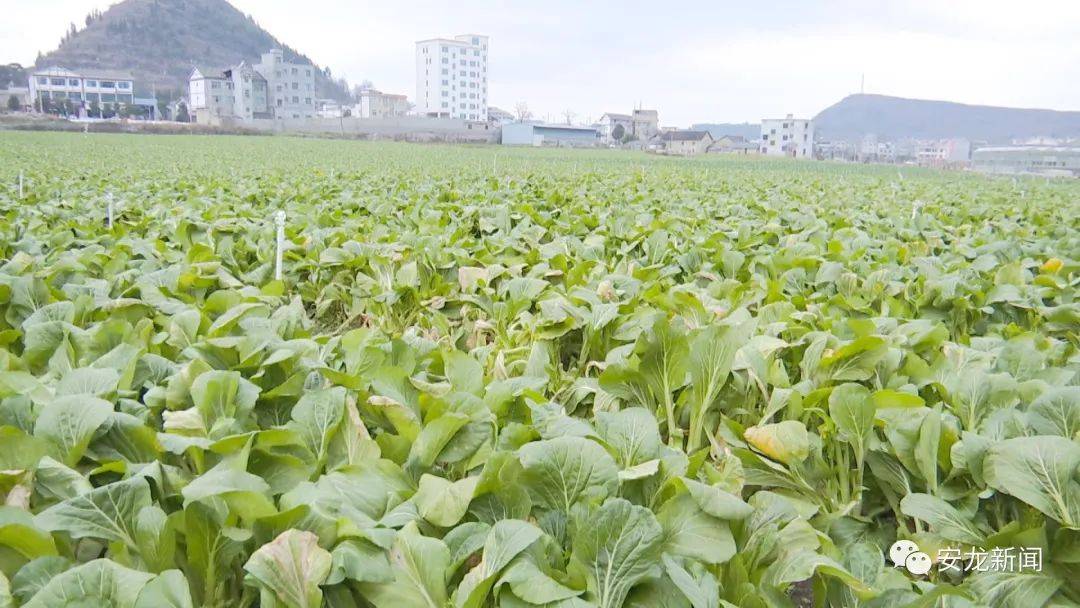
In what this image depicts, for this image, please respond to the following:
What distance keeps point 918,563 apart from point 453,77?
111 metres

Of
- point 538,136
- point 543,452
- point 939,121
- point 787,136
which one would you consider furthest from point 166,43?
point 939,121

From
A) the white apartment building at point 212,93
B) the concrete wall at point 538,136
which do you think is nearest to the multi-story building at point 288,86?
the white apartment building at point 212,93

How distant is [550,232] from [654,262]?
1.52 meters

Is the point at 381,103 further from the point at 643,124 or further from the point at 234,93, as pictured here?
the point at 643,124

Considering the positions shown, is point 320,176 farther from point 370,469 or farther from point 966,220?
point 370,469

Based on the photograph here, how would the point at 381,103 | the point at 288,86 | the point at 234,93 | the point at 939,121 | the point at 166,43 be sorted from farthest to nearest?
1. the point at 939,121
2. the point at 166,43
3. the point at 381,103
4. the point at 288,86
5. the point at 234,93

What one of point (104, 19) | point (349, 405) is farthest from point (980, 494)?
point (104, 19)

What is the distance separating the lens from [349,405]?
1.82 m

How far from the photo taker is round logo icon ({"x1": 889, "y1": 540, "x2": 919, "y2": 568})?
1658 mm

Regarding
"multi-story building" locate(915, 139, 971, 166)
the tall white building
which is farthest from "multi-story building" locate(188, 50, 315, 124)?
"multi-story building" locate(915, 139, 971, 166)

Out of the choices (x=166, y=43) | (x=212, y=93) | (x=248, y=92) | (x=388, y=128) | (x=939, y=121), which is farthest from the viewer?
(x=939, y=121)

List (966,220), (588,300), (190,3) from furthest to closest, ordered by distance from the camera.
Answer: (190,3), (966,220), (588,300)

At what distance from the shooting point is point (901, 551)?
1693mm

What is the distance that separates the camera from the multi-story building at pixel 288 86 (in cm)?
8969
